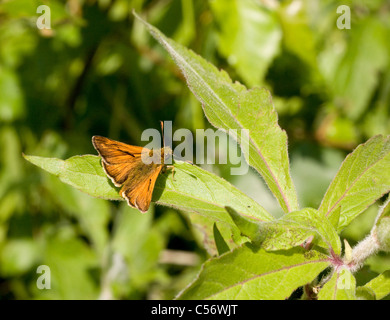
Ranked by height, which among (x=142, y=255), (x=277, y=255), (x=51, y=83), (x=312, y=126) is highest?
(x=51, y=83)

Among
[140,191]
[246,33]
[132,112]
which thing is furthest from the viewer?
[132,112]

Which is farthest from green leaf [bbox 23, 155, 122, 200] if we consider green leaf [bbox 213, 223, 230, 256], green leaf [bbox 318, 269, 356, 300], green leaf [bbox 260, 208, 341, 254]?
green leaf [bbox 318, 269, 356, 300]

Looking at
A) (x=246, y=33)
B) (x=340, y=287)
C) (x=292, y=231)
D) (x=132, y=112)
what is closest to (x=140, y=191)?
(x=292, y=231)

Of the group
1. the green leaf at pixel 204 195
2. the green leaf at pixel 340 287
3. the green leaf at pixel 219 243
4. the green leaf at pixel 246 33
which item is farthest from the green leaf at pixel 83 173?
the green leaf at pixel 246 33

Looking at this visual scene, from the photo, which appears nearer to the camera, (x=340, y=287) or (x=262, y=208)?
(x=340, y=287)

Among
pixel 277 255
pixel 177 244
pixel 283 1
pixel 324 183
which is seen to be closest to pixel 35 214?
pixel 177 244

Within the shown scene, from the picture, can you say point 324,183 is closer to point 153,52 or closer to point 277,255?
point 153,52

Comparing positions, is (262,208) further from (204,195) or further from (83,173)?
(83,173)
